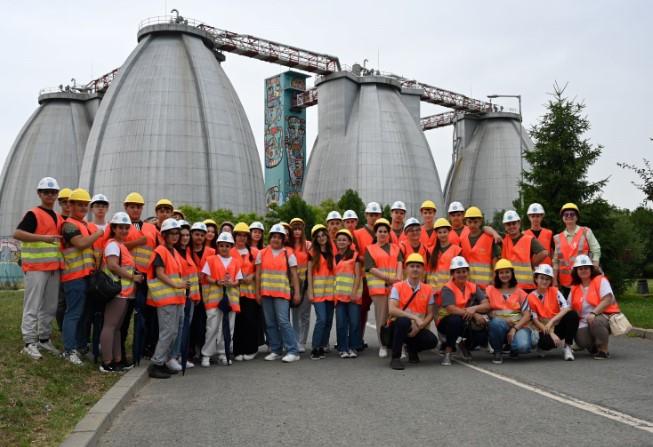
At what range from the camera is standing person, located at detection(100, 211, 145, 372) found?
7953 millimetres

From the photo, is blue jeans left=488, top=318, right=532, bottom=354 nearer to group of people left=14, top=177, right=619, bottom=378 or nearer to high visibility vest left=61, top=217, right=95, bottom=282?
group of people left=14, top=177, right=619, bottom=378

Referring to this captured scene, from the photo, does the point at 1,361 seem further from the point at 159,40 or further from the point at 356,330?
the point at 159,40

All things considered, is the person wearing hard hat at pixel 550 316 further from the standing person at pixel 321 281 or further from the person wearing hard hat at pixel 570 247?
the standing person at pixel 321 281

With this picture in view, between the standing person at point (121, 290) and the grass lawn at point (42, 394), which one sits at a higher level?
the standing person at point (121, 290)

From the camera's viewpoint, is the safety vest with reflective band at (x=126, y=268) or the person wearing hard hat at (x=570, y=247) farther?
the person wearing hard hat at (x=570, y=247)

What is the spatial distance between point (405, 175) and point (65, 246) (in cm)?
6080

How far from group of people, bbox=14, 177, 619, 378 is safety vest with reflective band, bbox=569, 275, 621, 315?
19 millimetres

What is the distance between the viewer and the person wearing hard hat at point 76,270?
8.13m

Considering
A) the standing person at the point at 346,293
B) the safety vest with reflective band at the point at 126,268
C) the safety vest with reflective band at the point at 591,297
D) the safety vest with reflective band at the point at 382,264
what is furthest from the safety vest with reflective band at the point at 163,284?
the safety vest with reflective band at the point at 591,297

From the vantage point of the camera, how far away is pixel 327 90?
6706 cm

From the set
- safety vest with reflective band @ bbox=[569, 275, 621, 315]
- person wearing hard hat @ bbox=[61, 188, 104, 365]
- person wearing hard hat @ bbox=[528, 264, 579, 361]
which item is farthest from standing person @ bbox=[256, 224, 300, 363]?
safety vest with reflective band @ bbox=[569, 275, 621, 315]

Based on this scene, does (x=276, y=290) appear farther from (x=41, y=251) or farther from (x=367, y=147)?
(x=367, y=147)

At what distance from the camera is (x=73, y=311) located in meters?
8.21

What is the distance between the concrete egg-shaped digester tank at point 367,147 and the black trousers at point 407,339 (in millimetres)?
57557
